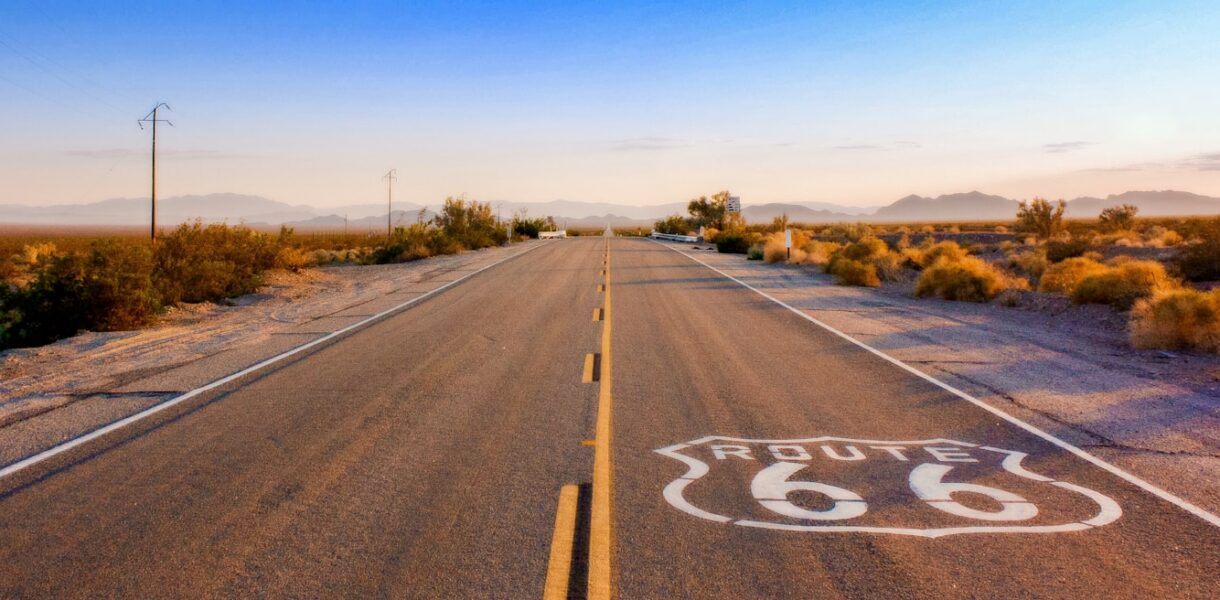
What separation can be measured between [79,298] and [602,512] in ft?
46.7

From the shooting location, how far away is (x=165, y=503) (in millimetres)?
5758

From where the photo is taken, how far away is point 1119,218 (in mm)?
52219

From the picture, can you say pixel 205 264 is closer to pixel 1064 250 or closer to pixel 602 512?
pixel 602 512

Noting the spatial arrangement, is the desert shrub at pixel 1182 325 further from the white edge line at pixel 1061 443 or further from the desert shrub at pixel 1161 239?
the desert shrub at pixel 1161 239

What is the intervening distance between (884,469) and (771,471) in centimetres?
88

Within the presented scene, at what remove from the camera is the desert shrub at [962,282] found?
19641 millimetres

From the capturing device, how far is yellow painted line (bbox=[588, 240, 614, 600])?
4.45 m

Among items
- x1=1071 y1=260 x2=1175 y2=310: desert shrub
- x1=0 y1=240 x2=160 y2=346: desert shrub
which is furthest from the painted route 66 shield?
x1=0 y1=240 x2=160 y2=346: desert shrub

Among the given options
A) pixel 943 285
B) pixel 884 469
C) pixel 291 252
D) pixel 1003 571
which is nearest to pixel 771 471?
pixel 884 469

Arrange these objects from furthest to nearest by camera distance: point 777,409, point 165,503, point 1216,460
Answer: point 777,409 < point 1216,460 < point 165,503

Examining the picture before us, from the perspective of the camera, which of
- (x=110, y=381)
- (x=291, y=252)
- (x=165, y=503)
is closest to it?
(x=165, y=503)

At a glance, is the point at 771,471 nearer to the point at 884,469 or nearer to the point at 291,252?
the point at 884,469

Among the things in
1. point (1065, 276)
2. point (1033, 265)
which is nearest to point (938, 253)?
point (1033, 265)

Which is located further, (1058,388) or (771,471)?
(1058,388)
